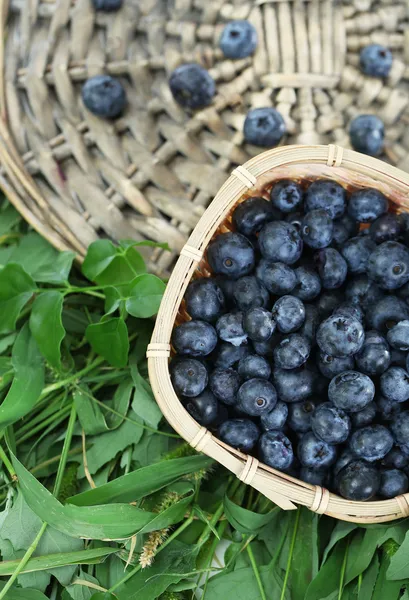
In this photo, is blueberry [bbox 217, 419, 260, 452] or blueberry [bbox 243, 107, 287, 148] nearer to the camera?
blueberry [bbox 217, 419, 260, 452]

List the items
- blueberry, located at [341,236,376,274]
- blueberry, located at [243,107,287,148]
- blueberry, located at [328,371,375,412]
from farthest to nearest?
blueberry, located at [243,107,287,148] → blueberry, located at [341,236,376,274] → blueberry, located at [328,371,375,412]

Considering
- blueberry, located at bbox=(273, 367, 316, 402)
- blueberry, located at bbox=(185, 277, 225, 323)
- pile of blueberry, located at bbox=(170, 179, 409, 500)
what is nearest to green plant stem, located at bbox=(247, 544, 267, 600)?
pile of blueberry, located at bbox=(170, 179, 409, 500)

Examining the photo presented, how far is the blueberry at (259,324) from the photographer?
0.80 metres

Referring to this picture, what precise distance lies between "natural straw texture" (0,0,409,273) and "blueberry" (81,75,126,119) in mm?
39

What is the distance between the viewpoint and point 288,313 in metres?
0.80

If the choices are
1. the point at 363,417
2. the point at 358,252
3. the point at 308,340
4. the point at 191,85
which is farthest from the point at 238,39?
the point at 363,417

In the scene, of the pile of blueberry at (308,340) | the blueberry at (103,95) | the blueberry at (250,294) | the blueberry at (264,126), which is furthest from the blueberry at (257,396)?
the blueberry at (103,95)

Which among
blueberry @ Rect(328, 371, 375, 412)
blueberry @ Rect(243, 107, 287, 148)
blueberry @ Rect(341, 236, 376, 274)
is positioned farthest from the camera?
blueberry @ Rect(243, 107, 287, 148)

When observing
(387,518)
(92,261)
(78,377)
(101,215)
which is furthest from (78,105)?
(387,518)

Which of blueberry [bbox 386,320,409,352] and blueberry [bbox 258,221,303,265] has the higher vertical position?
blueberry [bbox 258,221,303,265]

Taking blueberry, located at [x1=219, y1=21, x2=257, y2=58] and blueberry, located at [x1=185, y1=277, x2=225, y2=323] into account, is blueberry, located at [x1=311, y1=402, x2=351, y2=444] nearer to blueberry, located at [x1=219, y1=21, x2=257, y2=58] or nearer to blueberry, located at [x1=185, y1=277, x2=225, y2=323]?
blueberry, located at [x1=185, y1=277, x2=225, y2=323]

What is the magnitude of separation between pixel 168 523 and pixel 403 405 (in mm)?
367

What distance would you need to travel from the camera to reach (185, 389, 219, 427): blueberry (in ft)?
2.73

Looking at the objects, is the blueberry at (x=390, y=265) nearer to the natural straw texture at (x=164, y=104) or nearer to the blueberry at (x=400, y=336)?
the blueberry at (x=400, y=336)
